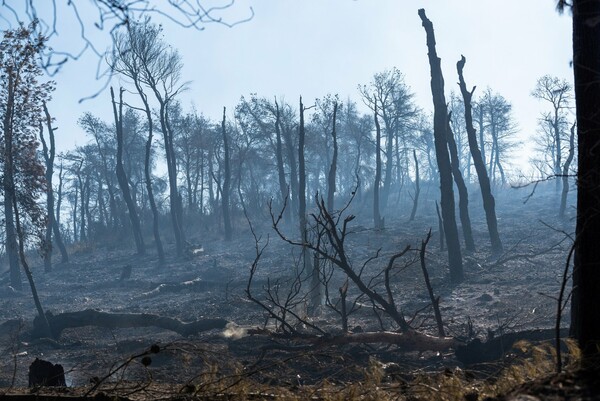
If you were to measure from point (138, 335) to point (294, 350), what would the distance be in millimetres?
7970

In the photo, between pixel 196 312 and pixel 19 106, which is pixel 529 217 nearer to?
pixel 196 312

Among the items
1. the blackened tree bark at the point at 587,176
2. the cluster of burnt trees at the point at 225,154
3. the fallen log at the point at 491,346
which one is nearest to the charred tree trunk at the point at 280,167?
the cluster of burnt trees at the point at 225,154

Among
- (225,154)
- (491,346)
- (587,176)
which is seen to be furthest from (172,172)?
(587,176)

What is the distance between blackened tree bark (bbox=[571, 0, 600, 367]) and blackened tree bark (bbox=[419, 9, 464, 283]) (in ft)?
62.9

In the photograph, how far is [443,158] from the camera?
25.3m

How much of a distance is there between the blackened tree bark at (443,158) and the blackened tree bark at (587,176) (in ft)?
62.9

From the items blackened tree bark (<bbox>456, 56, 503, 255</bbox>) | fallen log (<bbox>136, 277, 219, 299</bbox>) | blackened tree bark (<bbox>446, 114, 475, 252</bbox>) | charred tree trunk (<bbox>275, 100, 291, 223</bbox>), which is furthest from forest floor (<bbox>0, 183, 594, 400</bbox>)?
charred tree trunk (<bbox>275, 100, 291, 223</bbox>)

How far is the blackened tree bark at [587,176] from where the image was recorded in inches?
193

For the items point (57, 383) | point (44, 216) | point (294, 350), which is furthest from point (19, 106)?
point (57, 383)

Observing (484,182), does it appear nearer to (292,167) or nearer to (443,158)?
(443,158)

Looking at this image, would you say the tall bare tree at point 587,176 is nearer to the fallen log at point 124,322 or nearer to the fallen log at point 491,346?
the fallen log at point 491,346

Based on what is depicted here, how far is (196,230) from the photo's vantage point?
169ft

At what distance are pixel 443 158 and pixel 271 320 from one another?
9847 millimetres

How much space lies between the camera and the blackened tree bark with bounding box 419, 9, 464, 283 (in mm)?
24391
